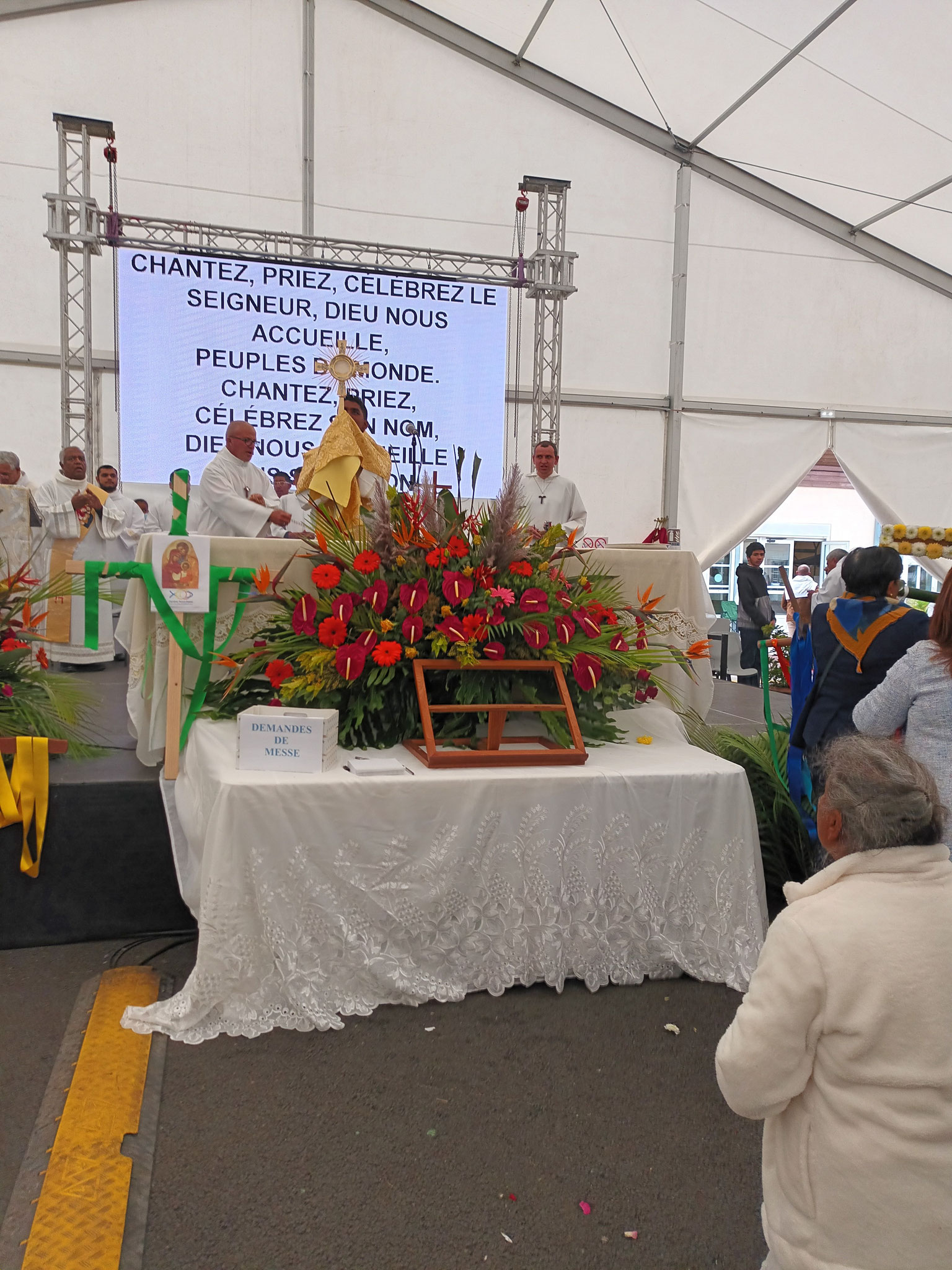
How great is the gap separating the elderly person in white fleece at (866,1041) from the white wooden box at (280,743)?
165 cm

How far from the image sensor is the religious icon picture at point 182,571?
328cm

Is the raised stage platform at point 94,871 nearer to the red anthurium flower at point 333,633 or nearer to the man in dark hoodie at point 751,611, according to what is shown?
the red anthurium flower at point 333,633

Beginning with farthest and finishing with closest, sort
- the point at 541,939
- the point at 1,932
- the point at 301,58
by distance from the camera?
the point at 301,58 → the point at 1,932 → the point at 541,939

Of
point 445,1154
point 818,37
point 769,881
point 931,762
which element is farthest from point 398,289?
point 445,1154

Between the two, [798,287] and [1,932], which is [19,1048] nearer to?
[1,932]

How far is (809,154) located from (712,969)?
29.9 feet

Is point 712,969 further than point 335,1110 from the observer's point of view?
Yes

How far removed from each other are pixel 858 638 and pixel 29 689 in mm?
2823

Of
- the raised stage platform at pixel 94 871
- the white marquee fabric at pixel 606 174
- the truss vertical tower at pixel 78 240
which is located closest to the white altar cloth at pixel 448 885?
the raised stage platform at pixel 94 871

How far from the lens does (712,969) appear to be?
284 cm

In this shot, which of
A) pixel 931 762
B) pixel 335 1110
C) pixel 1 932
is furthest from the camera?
pixel 1 932

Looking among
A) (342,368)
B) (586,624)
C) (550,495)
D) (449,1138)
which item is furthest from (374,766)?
(550,495)

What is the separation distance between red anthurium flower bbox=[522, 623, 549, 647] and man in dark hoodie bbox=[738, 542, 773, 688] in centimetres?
648

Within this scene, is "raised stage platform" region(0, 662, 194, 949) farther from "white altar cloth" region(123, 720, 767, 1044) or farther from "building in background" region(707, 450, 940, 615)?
"building in background" region(707, 450, 940, 615)
